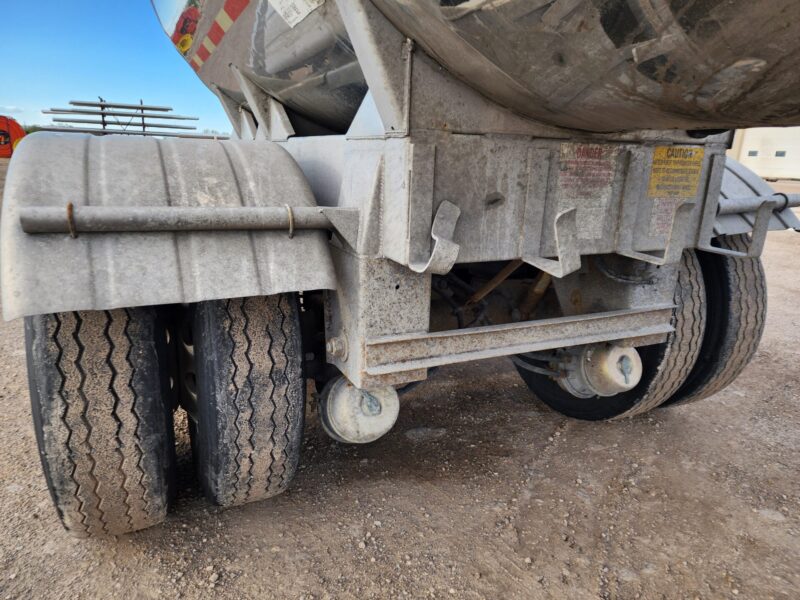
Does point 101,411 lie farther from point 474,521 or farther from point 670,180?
point 670,180

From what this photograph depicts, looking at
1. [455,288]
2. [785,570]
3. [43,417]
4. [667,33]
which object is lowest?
[785,570]

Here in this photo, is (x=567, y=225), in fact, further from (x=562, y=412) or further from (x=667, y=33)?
(x=562, y=412)

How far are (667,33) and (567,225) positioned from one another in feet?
2.42

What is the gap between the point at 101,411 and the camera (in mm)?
1854

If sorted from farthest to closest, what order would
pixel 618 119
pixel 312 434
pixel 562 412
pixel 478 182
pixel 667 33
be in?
1. pixel 562 412
2. pixel 312 434
3. pixel 478 182
4. pixel 618 119
5. pixel 667 33

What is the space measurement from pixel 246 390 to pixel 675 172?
1.85 metres

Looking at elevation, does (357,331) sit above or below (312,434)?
above

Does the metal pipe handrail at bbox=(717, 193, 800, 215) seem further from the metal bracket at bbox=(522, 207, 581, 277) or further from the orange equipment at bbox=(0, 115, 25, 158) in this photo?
the orange equipment at bbox=(0, 115, 25, 158)

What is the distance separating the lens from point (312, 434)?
3.07 m

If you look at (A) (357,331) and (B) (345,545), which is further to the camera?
(B) (345,545)

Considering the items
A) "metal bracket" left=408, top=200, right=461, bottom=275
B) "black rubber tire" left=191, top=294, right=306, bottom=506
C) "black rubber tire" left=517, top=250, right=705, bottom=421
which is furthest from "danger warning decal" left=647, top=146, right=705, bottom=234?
"black rubber tire" left=191, top=294, right=306, bottom=506

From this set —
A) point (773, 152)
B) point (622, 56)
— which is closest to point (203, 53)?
point (622, 56)

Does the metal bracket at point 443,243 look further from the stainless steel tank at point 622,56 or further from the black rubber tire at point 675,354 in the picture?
the black rubber tire at point 675,354

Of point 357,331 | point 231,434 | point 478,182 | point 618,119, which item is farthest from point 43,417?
point 618,119
